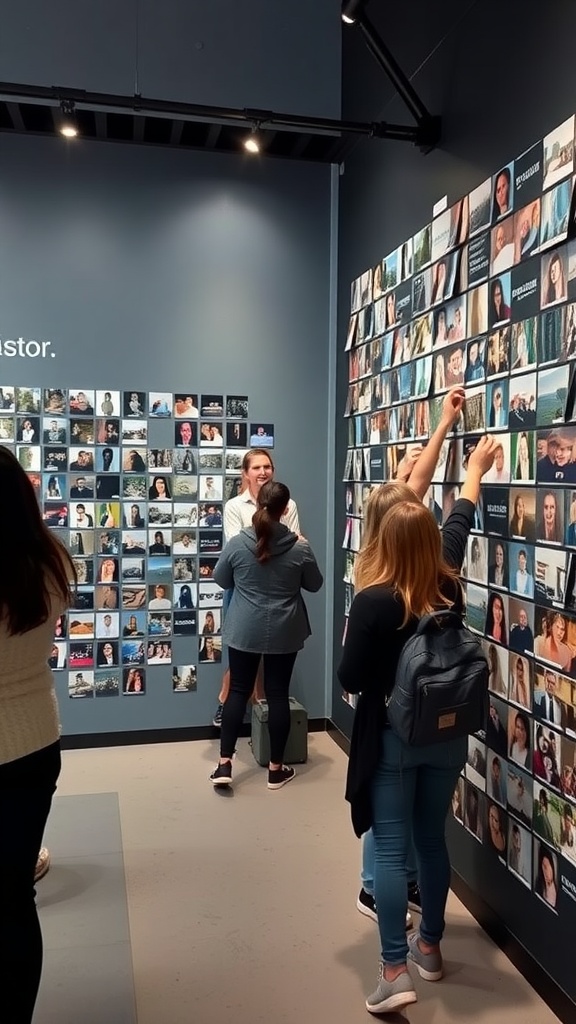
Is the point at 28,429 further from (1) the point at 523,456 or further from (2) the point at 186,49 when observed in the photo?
(1) the point at 523,456

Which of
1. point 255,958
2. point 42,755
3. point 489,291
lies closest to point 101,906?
point 255,958

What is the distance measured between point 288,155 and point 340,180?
0.31 meters

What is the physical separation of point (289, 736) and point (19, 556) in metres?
2.56

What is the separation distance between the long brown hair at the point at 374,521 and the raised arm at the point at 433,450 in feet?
1.39

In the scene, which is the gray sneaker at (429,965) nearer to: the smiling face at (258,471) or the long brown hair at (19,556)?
the long brown hair at (19,556)

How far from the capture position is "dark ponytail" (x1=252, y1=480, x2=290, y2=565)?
3.29m

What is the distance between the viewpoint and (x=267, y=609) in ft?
11.2

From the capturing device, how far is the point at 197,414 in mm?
4188

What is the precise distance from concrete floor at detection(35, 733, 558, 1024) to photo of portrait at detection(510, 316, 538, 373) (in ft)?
5.83

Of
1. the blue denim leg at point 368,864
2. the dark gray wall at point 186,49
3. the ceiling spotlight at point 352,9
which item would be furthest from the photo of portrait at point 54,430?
the blue denim leg at point 368,864

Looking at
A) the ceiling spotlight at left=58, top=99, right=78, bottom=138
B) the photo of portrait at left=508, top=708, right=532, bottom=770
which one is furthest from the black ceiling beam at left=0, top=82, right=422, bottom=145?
the photo of portrait at left=508, top=708, right=532, bottom=770

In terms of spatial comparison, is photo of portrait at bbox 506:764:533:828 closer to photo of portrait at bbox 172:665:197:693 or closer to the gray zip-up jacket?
the gray zip-up jacket

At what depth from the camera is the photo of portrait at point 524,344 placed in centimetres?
221

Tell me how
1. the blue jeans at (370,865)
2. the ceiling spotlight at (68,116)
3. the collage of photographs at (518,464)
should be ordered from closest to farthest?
the collage of photographs at (518,464) → the blue jeans at (370,865) → the ceiling spotlight at (68,116)
